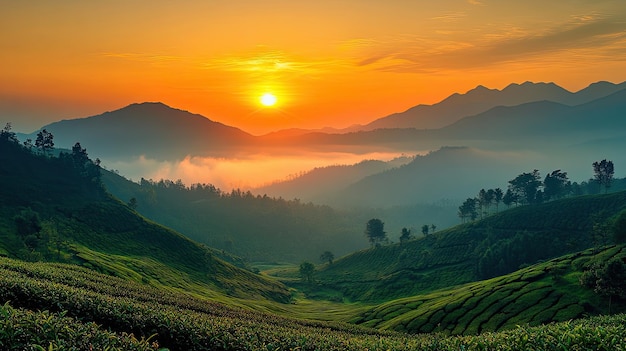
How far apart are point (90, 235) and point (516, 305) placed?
447 ft

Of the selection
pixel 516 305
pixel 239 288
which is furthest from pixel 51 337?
pixel 239 288

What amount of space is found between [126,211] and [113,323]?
6502 inches

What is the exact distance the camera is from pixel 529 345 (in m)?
20.7

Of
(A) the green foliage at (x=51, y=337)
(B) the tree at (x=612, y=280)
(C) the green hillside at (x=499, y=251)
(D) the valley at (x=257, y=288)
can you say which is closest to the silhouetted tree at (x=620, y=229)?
(D) the valley at (x=257, y=288)

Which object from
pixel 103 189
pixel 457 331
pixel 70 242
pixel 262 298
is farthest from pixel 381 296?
pixel 103 189

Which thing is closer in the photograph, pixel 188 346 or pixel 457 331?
pixel 188 346

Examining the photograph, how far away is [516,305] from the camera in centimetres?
8025

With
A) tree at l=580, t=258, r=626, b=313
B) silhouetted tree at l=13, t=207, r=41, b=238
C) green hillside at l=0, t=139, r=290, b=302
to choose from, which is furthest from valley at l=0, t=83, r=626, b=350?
green hillside at l=0, t=139, r=290, b=302

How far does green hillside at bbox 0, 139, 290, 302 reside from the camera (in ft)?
348

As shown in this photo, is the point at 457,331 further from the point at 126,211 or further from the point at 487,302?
the point at 126,211

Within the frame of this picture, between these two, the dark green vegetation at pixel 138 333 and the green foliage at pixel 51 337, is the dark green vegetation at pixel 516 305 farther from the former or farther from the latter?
the green foliage at pixel 51 337

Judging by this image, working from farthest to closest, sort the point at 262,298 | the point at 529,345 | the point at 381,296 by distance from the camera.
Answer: the point at 381,296, the point at 262,298, the point at 529,345

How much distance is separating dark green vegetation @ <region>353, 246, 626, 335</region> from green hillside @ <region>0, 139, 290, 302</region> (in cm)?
6238

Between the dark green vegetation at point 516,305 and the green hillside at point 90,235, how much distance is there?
62.4 m
